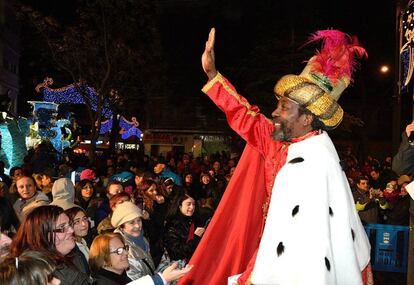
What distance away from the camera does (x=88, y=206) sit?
7.96m

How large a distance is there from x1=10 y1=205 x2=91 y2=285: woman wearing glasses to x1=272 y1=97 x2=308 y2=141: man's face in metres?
1.64

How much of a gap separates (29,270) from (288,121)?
2.00 metres

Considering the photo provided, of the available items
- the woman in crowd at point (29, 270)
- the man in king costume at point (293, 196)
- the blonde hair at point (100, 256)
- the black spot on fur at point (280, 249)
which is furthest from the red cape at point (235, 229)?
the woman in crowd at point (29, 270)

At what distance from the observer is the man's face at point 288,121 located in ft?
12.0

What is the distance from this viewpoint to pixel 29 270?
8.04 ft

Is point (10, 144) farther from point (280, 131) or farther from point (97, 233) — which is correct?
point (280, 131)

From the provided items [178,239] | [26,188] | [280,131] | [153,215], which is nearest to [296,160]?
[280,131]

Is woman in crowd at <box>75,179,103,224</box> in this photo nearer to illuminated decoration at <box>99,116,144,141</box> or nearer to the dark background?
the dark background

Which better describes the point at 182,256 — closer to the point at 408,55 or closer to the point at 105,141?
the point at 408,55

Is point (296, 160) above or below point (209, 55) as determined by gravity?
below

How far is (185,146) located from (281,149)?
39316 mm

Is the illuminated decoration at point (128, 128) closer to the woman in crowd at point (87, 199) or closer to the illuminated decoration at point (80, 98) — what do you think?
the illuminated decoration at point (80, 98)

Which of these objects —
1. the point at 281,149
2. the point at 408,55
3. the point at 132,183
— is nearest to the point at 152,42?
the point at 132,183

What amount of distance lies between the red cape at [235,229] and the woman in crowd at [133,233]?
0.53 m
